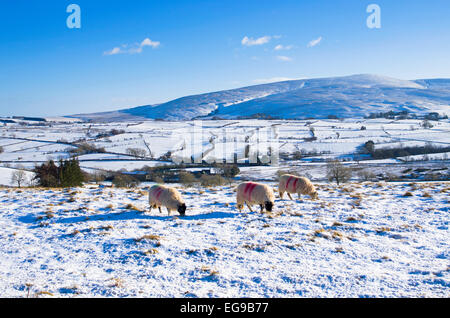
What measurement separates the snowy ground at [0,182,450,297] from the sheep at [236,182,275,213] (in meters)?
0.56

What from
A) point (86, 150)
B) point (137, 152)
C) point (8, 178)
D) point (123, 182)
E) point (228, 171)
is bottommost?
point (228, 171)

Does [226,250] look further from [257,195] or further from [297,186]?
[297,186]

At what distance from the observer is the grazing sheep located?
14.9 metres

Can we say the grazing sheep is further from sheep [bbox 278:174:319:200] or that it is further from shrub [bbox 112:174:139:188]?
shrub [bbox 112:174:139:188]

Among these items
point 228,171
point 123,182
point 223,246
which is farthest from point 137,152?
point 223,246

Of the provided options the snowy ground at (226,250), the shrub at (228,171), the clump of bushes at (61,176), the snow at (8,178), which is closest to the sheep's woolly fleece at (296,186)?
the snowy ground at (226,250)

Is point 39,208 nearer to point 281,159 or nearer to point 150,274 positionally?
point 150,274

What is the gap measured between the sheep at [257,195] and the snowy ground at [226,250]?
56 cm

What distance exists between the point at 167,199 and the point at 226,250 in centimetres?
580

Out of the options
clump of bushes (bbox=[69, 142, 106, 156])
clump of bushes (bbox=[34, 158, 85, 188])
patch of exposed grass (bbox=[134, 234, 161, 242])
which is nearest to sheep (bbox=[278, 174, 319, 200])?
patch of exposed grass (bbox=[134, 234, 161, 242])

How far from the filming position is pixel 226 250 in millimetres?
10312

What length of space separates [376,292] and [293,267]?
2.34 m

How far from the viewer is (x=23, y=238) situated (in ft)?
37.9

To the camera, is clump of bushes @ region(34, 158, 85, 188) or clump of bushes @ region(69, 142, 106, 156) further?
clump of bushes @ region(69, 142, 106, 156)
